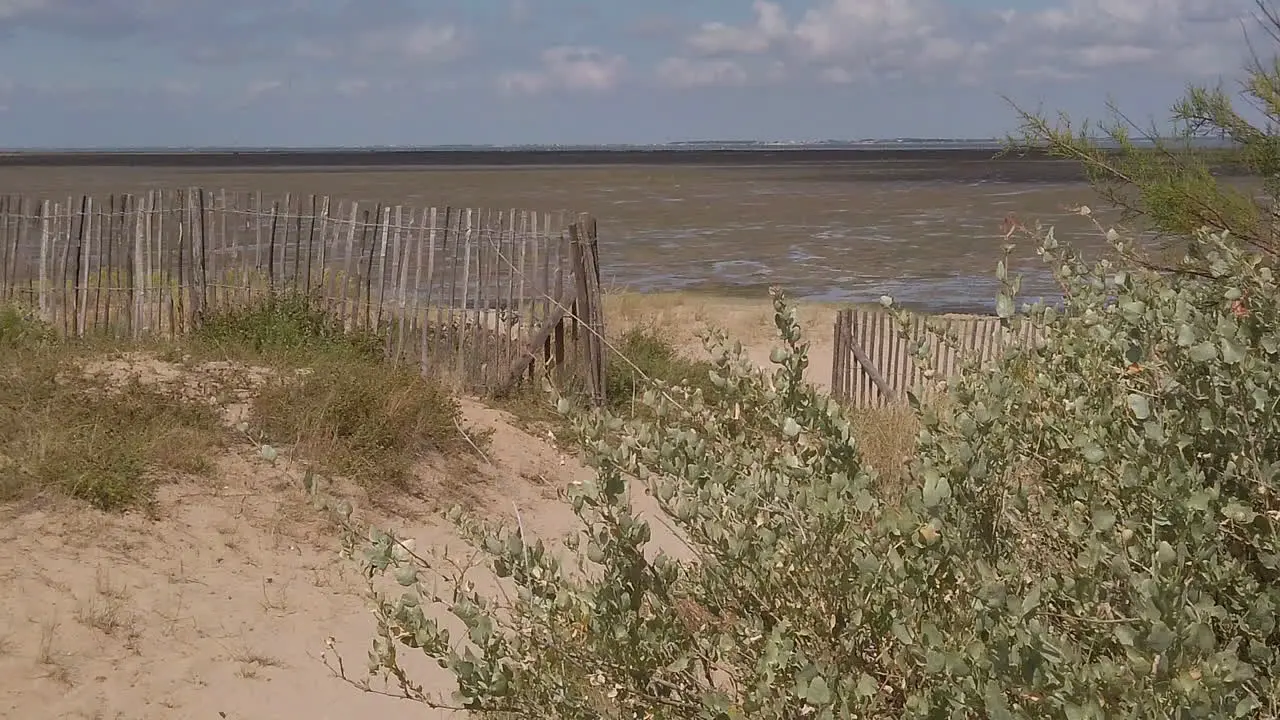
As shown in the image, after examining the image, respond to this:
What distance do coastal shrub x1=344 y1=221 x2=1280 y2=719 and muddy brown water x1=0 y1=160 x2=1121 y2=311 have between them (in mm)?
1870

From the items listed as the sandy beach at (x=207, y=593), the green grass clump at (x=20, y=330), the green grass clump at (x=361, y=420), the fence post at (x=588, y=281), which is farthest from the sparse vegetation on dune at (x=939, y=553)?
the green grass clump at (x=20, y=330)

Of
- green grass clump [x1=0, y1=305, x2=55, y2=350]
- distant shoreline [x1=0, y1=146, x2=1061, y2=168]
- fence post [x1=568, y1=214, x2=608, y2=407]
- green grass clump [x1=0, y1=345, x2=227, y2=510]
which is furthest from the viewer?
distant shoreline [x1=0, y1=146, x2=1061, y2=168]

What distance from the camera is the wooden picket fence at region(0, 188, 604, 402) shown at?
29.2 feet

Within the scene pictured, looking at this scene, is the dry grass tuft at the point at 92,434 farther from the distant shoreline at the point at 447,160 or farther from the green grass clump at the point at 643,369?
the distant shoreline at the point at 447,160

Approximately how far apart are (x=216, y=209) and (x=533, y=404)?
2958 mm

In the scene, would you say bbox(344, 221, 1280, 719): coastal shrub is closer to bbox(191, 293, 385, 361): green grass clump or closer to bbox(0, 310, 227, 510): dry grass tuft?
bbox(0, 310, 227, 510): dry grass tuft

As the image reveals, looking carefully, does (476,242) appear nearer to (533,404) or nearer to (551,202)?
(533,404)

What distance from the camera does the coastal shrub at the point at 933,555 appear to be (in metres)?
1.74

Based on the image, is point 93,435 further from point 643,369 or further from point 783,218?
point 783,218

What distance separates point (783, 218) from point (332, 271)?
1140 inches

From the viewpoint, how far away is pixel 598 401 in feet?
29.6

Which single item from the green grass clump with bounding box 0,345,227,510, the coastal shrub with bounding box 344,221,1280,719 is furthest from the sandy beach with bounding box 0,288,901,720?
the coastal shrub with bounding box 344,221,1280,719

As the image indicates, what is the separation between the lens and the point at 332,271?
30.5 ft

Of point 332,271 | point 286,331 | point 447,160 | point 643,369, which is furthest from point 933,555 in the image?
point 447,160
